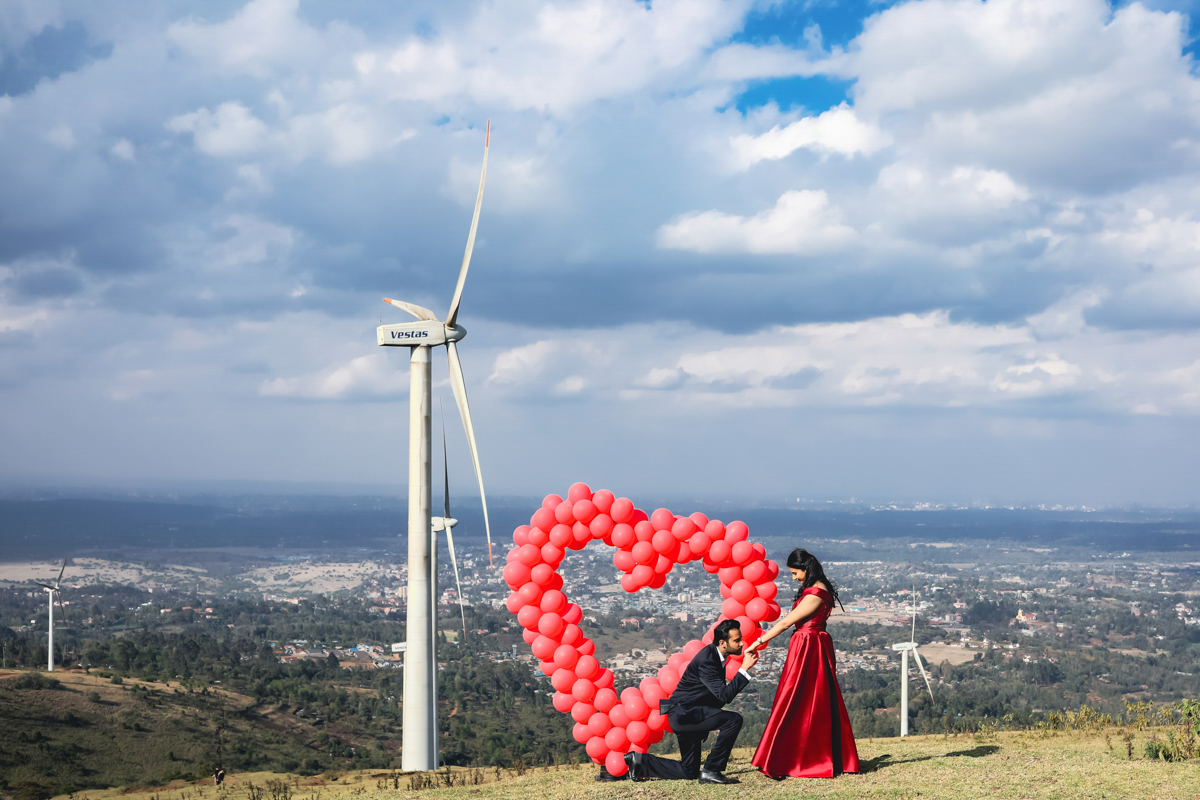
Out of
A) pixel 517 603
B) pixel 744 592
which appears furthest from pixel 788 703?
pixel 517 603

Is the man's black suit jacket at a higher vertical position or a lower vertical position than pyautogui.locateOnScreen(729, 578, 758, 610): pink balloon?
lower

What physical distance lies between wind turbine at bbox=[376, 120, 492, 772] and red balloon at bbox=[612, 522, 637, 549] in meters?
6.61

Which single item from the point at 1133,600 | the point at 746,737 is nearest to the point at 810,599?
the point at 746,737

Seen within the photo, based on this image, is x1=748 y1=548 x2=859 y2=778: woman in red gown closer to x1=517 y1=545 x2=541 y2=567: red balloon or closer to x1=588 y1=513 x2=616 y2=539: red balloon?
x1=588 y1=513 x2=616 y2=539: red balloon

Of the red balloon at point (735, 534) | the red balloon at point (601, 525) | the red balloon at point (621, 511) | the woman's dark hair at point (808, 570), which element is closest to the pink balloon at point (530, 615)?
the red balloon at point (601, 525)

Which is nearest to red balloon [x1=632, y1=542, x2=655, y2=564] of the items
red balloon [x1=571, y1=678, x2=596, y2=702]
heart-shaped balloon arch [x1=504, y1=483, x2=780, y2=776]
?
heart-shaped balloon arch [x1=504, y1=483, x2=780, y2=776]

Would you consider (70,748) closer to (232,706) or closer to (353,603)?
(232,706)

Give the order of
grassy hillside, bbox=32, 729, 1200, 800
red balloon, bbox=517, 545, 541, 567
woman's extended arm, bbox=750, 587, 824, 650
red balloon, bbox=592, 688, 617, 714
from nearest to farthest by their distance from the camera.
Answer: grassy hillside, bbox=32, 729, 1200, 800 → woman's extended arm, bbox=750, 587, 824, 650 → red balloon, bbox=592, 688, 617, 714 → red balloon, bbox=517, 545, 541, 567

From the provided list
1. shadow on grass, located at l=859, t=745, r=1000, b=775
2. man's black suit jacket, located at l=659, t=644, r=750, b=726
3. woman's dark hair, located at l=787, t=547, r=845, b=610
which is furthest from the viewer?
shadow on grass, located at l=859, t=745, r=1000, b=775

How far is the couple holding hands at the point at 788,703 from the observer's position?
42.0 ft

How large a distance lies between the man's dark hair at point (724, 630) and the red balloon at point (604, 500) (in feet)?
10.4

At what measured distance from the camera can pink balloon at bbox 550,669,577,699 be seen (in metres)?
15.1

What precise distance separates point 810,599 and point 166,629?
117 meters

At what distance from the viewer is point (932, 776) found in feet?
42.7
